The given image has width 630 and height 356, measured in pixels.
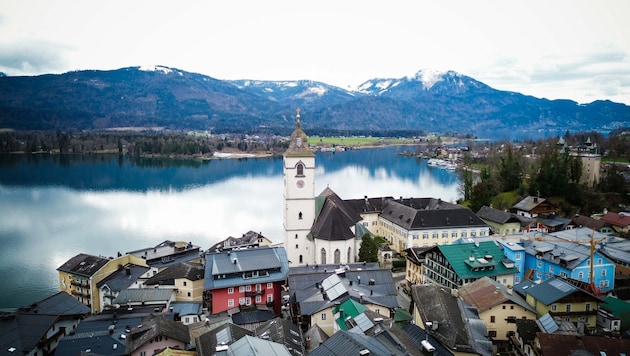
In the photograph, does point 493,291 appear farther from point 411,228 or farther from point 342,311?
point 411,228

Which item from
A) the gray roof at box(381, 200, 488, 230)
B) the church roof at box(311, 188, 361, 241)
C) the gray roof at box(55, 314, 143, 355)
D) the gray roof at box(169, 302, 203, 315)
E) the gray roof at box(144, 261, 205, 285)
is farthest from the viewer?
the gray roof at box(381, 200, 488, 230)

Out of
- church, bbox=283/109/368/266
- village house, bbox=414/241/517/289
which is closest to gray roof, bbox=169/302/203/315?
church, bbox=283/109/368/266

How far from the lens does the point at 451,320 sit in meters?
14.0

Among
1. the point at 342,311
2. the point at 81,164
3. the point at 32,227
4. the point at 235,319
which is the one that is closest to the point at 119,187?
the point at 32,227

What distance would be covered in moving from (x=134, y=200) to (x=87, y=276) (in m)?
35.3

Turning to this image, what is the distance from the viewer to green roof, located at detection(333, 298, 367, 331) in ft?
47.4

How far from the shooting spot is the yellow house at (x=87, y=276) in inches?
886

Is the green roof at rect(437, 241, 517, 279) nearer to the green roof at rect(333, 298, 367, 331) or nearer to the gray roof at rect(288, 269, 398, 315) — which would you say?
the gray roof at rect(288, 269, 398, 315)

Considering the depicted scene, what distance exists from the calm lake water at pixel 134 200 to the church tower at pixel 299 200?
10364 millimetres

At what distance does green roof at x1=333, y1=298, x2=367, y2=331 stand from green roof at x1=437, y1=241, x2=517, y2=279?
274 inches

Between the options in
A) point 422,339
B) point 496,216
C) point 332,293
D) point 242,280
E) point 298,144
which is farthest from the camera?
point 496,216

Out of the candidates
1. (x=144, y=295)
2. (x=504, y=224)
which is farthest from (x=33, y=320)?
(x=504, y=224)

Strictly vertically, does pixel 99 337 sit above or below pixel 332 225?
below

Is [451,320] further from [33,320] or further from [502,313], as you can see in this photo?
[33,320]
